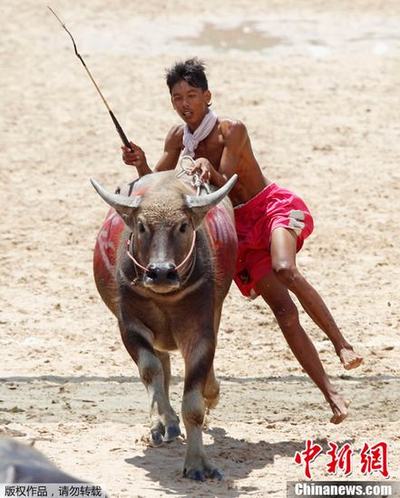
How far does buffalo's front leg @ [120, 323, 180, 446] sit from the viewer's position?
801 cm

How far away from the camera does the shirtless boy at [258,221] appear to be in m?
8.58

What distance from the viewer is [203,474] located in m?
7.75

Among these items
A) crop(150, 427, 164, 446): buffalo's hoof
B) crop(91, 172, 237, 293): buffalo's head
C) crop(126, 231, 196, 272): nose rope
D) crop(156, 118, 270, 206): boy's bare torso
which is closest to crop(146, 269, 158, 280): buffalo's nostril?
crop(91, 172, 237, 293): buffalo's head

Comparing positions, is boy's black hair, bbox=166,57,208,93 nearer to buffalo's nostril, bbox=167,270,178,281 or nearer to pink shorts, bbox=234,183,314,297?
pink shorts, bbox=234,183,314,297

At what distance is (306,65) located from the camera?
17.6 meters

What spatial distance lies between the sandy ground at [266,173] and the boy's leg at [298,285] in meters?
0.48

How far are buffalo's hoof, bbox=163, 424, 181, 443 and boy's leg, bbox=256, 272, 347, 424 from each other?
94 cm

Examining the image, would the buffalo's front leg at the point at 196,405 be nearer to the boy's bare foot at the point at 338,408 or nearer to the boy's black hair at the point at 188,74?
the boy's bare foot at the point at 338,408

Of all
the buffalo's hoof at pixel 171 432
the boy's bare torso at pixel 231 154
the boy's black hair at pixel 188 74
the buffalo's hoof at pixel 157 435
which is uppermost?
the boy's black hair at pixel 188 74

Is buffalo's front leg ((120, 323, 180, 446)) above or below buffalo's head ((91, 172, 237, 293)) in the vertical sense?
below

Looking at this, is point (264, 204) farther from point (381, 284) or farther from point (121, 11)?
point (121, 11)

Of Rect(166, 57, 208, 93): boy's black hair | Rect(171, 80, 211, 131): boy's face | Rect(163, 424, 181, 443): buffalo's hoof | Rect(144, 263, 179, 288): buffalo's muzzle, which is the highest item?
Rect(166, 57, 208, 93): boy's black hair

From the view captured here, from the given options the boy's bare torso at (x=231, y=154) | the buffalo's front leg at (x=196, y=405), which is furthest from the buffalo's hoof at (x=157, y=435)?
the boy's bare torso at (x=231, y=154)

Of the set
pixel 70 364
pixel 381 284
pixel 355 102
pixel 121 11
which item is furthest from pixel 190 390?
pixel 121 11
